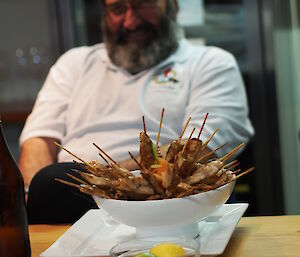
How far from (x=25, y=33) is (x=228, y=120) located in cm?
167

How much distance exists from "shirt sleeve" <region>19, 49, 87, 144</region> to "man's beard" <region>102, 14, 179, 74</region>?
17 cm

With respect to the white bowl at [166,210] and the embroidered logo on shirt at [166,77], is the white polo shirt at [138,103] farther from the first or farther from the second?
the white bowl at [166,210]

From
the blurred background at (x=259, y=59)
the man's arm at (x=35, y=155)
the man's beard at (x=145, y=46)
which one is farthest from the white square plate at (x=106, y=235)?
the blurred background at (x=259, y=59)

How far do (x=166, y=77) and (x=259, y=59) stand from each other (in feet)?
2.60

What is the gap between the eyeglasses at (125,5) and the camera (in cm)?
238

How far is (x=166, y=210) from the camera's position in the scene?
1030 millimetres

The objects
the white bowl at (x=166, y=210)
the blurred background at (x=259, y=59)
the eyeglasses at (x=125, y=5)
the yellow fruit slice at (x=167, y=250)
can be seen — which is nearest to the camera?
the yellow fruit slice at (x=167, y=250)

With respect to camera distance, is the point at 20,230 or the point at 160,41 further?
the point at 160,41

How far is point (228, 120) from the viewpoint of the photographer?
217cm

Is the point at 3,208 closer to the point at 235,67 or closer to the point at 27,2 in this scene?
the point at 235,67

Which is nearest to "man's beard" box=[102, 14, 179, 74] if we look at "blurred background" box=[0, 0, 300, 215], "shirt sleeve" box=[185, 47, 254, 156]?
"shirt sleeve" box=[185, 47, 254, 156]

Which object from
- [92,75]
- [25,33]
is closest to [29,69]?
[25,33]

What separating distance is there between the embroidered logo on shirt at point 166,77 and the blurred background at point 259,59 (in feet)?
2.48

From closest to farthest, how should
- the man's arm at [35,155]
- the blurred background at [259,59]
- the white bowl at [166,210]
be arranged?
the white bowl at [166,210] → the man's arm at [35,155] → the blurred background at [259,59]
